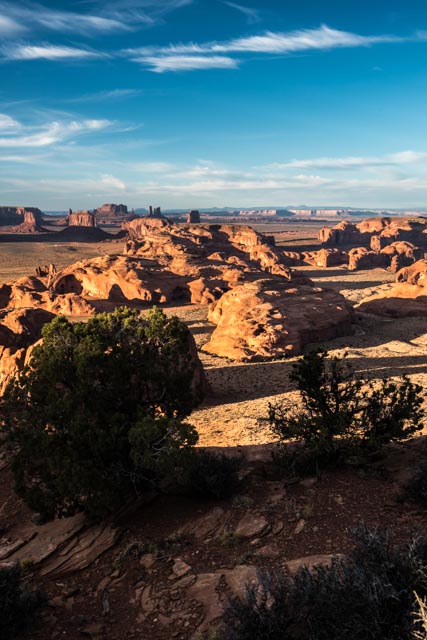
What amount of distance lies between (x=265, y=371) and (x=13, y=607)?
22.5 metres

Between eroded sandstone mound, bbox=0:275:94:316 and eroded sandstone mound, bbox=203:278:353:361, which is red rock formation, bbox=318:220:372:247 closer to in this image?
eroded sandstone mound, bbox=203:278:353:361

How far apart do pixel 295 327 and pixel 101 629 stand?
93.6 ft

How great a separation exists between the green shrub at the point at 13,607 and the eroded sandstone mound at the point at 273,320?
80.5ft

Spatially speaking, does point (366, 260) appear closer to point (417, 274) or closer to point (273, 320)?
point (417, 274)

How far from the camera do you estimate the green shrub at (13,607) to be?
761 centimetres

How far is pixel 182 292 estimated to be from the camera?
192 feet

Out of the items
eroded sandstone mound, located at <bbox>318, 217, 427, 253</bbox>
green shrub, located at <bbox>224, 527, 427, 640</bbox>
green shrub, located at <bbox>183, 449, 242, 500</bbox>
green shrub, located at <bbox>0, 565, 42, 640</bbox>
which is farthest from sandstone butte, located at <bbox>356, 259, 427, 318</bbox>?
eroded sandstone mound, located at <bbox>318, 217, 427, 253</bbox>

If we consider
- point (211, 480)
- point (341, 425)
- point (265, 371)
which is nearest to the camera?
point (211, 480)

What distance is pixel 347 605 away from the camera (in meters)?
6.42

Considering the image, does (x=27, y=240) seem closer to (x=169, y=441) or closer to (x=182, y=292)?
(x=182, y=292)

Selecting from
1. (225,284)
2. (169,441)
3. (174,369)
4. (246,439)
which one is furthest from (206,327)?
(169,441)

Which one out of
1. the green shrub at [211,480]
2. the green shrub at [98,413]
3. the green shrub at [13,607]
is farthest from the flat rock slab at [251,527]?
the green shrub at [13,607]

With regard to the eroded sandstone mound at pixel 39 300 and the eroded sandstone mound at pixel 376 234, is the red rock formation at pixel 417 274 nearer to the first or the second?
the eroded sandstone mound at pixel 39 300

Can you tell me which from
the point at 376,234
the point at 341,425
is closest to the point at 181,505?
the point at 341,425
